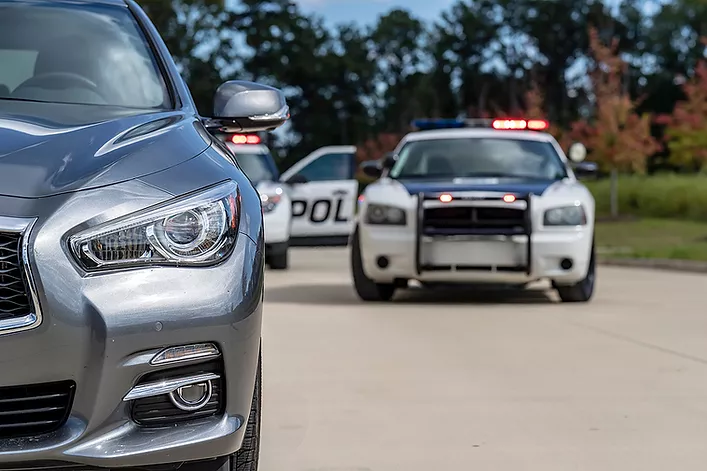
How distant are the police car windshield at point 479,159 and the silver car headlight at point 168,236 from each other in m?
8.40

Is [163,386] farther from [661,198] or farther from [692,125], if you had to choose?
[661,198]

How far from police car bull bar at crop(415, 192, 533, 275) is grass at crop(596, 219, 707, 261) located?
8.03 m

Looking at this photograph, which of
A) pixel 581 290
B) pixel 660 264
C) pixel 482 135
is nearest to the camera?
pixel 581 290

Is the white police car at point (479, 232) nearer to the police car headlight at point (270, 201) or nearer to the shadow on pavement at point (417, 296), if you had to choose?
the shadow on pavement at point (417, 296)

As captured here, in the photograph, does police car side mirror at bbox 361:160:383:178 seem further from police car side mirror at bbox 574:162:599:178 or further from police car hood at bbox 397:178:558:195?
police car side mirror at bbox 574:162:599:178

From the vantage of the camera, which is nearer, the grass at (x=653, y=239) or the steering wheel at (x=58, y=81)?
the steering wheel at (x=58, y=81)

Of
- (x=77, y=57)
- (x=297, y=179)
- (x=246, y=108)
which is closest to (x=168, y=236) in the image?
(x=246, y=108)

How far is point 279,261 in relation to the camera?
1817 cm

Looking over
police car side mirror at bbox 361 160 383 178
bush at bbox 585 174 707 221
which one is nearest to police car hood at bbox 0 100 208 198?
police car side mirror at bbox 361 160 383 178

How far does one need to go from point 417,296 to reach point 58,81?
8191 mm

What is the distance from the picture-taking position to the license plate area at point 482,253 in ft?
36.4

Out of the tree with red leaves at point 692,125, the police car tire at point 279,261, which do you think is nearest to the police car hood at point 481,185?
the police car tire at point 279,261

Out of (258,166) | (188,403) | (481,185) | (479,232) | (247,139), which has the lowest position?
(258,166)

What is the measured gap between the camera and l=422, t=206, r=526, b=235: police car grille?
36.6 feet
